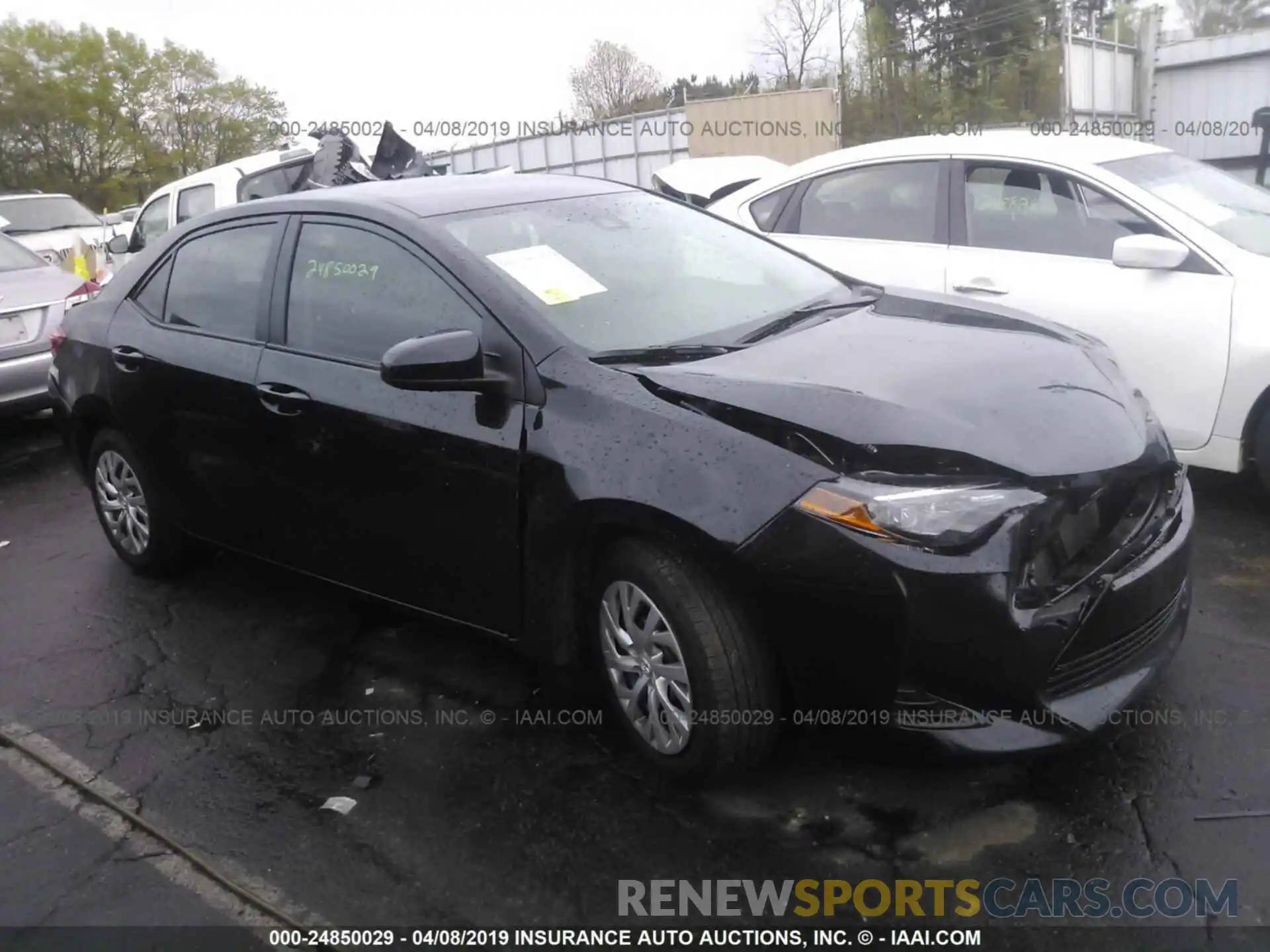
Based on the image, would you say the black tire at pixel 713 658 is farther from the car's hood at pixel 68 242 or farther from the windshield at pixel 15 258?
the car's hood at pixel 68 242

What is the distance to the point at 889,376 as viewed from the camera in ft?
9.68

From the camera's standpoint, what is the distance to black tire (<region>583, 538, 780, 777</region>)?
275 centimetres

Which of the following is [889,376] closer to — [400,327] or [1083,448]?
[1083,448]

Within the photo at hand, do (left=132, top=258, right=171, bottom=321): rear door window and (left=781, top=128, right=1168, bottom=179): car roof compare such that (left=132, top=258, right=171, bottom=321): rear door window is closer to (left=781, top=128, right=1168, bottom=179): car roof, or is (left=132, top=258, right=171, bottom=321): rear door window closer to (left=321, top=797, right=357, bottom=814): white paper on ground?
(left=321, top=797, right=357, bottom=814): white paper on ground

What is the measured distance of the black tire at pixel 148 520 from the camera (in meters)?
4.55

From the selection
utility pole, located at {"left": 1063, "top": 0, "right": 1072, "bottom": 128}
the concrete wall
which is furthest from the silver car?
the concrete wall

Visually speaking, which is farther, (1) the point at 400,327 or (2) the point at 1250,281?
(2) the point at 1250,281

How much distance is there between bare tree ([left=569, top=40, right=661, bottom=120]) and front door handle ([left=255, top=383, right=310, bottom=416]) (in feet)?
124

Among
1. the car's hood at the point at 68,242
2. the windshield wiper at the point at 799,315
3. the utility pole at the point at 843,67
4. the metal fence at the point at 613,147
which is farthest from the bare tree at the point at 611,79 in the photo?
the windshield wiper at the point at 799,315

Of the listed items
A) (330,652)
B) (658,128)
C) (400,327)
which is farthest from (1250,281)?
(658,128)

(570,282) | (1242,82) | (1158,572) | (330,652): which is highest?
(1242,82)

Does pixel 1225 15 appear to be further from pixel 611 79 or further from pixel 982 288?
pixel 982 288

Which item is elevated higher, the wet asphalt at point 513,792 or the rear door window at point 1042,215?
the rear door window at point 1042,215

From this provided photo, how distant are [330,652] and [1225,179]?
4543mm
